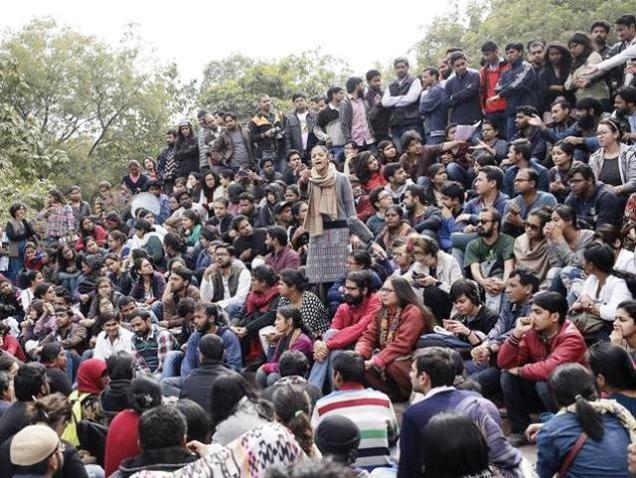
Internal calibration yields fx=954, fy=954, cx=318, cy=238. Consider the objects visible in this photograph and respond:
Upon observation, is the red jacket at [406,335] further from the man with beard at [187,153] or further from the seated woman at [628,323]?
the man with beard at [187,153]

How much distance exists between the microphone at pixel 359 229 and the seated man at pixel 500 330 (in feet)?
7.43

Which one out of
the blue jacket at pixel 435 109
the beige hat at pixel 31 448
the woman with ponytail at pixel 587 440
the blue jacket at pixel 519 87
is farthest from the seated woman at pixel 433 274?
the blue jacket at pixel 435 109

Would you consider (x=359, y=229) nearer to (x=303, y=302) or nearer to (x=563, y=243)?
(x=303, y=302)

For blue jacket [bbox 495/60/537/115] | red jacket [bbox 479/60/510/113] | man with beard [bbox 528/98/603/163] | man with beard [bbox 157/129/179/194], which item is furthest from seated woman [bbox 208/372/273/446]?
man with beard [bbox 157/129/179/194]

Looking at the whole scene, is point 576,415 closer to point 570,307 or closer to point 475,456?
point 475,456

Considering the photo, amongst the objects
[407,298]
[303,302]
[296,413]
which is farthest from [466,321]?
[296,413]

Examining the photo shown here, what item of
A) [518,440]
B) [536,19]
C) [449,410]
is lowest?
[518,440]

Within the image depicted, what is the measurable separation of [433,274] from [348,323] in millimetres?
895

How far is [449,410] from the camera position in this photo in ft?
15.2

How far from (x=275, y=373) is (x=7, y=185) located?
387 inches

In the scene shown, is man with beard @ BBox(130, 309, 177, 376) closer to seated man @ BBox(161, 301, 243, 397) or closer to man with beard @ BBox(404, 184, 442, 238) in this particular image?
seated man @ BBox(161, 301, 243, 397)

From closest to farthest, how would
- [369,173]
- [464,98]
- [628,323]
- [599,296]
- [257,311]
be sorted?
[628,323]
[599,296]
[257,311]
[369,173]
[464,98]

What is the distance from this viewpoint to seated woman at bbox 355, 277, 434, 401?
305 inches

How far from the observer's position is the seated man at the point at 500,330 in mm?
7219
